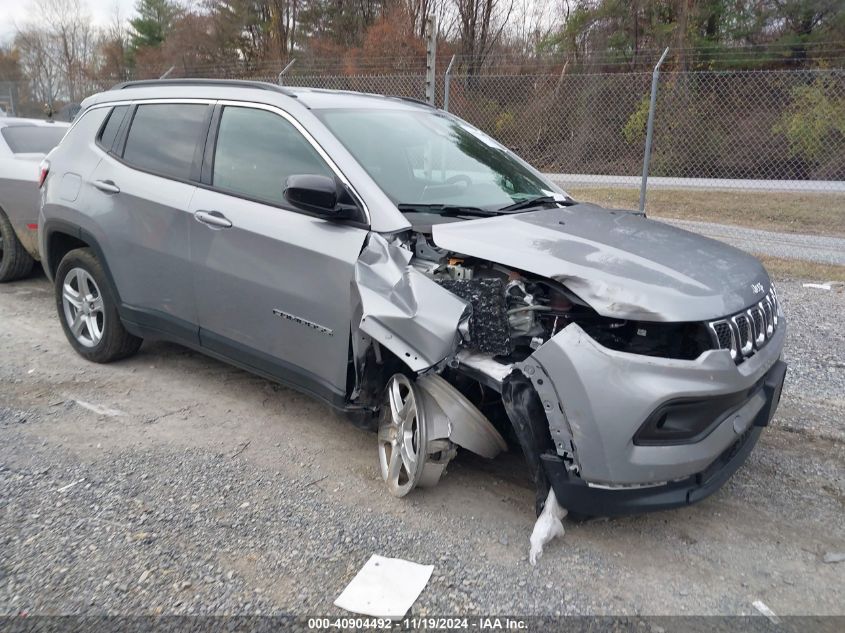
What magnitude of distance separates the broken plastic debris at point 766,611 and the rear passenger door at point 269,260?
195cm

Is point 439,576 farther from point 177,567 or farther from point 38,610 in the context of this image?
point 38,610

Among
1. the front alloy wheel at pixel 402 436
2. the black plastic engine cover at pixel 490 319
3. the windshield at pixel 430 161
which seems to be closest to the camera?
the black plastic engine cover at pixel 490 319

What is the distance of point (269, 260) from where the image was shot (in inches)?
144

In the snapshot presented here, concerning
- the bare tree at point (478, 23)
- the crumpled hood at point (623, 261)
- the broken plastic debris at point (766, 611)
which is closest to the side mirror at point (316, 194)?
the crumpled hood at point (623, 261)

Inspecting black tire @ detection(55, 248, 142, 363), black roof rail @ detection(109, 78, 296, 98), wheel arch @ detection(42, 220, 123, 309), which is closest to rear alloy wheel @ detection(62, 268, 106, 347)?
black tire @ detection(55, 248, 142, 363)

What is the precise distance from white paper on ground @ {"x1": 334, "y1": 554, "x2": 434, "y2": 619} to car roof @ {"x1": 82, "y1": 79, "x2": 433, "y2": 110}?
2.39m

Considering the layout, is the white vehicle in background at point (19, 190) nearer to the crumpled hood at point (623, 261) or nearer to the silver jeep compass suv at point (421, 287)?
the silver jeep compass suv at point (421, 287)

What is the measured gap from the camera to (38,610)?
254cm

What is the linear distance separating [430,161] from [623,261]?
1.56 meters

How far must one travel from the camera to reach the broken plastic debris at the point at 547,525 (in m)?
2.88

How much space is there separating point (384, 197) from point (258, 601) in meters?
1.89

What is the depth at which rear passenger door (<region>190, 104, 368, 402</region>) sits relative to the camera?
3.43 m

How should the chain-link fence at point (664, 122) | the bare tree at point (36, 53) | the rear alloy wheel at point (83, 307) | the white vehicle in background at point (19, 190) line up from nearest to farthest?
the rear alloy wheel at point (83, 307) → the white vehicle in background at point (19, 190) → the chain-link fence at point (664, 122) → the bare tree at point (36, 53)

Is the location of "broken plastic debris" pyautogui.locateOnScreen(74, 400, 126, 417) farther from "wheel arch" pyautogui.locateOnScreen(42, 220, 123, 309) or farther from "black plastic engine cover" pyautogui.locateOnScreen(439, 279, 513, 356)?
"black plastic engine cover" pyautogui.locateOnScreen(439, 279, 513, 356)
